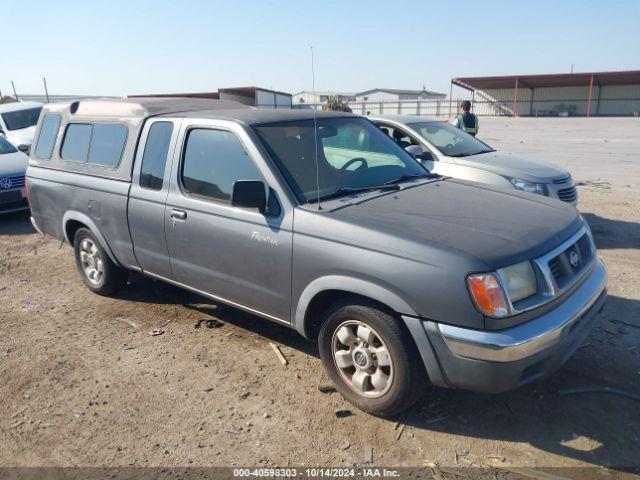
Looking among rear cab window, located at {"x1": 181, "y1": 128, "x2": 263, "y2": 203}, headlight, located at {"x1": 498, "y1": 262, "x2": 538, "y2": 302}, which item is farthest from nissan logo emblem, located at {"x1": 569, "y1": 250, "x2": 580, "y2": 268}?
rear cab window, located at {"x1": 181, "y1": 128, "x2": 263, "y2": 203}

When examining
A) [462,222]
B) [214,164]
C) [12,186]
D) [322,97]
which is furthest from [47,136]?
[322,97]

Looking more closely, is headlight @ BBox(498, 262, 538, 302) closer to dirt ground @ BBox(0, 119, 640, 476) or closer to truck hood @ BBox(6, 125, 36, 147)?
dirt ground @ BBox(0, 119, 640, 476)

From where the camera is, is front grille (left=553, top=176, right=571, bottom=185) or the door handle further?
front grille (left=553, top=176, right=571, bottom=185)

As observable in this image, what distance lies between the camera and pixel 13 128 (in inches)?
565

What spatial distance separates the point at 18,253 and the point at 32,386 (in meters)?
4.09

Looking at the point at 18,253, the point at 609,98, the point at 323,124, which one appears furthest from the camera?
the point at 609,98

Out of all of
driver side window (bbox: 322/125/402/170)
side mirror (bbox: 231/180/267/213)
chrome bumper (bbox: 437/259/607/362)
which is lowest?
chrome bumper (bbox: 437/259/607/362)

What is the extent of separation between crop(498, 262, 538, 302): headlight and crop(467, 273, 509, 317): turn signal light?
0.06m

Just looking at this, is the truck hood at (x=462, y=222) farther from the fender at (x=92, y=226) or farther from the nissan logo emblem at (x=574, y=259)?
the fender at (x=92, y=226)

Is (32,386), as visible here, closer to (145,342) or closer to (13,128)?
(145,342)

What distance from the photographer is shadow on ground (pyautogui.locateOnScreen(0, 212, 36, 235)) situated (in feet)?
27.7

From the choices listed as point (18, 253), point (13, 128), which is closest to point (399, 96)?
point (13, 128)

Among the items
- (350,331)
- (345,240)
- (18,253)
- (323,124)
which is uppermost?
(323,124)

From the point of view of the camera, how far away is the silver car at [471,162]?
6633 mm
